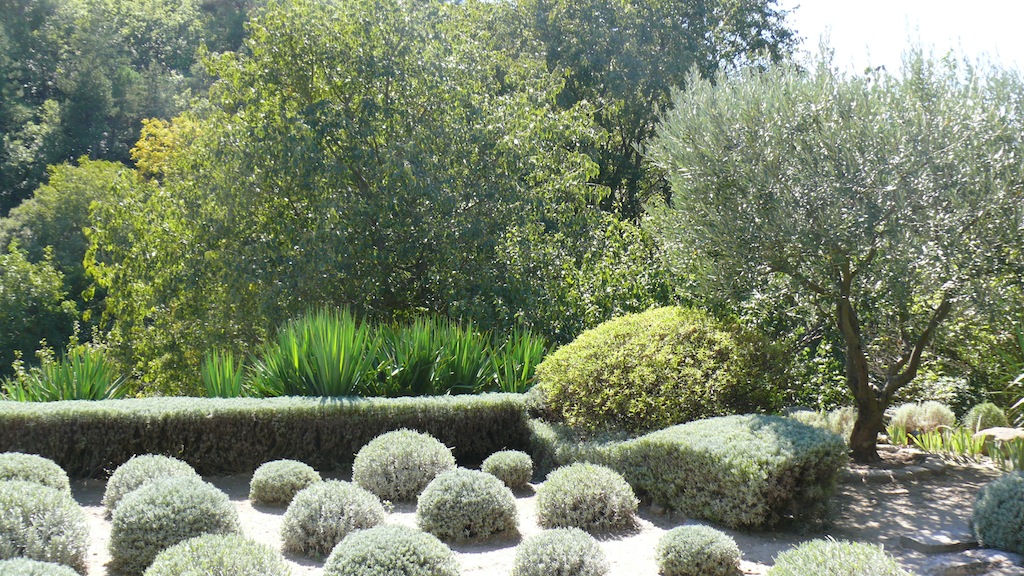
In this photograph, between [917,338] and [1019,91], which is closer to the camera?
[1019,91]

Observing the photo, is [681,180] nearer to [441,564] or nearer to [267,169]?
[441,564]

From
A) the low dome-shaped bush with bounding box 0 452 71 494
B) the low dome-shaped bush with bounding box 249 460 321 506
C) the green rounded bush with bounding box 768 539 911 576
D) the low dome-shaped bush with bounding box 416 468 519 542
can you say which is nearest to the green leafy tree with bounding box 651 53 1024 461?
the green rounded bush with bounding box 768 539 911 576

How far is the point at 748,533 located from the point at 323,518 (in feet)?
9.98

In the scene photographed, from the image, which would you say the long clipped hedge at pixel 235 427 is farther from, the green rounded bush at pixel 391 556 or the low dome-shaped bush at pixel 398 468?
the green rounded bush at pixel 391 556

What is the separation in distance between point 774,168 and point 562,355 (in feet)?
8.74

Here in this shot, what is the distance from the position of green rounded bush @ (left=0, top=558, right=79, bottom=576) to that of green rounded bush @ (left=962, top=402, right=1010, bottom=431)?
29.1ft

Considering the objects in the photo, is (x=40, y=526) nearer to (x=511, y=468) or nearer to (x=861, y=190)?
(x=511, y=468)

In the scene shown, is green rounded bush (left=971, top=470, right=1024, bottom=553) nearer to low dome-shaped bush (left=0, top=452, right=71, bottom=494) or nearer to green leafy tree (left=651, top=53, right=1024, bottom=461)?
green leafy tree (left=651, top=53, right=1024, bottom=461)

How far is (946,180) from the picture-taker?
608 centimetres

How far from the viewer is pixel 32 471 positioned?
6.16 m

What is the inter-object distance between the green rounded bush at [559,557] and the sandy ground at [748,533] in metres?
0.31

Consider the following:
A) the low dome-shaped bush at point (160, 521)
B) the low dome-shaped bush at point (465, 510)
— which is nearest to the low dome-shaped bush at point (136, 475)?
the low dome-shaped bush at point (160, 521)

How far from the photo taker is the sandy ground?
16.8 ft

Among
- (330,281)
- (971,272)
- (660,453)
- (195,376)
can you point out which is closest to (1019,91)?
(971,272)
